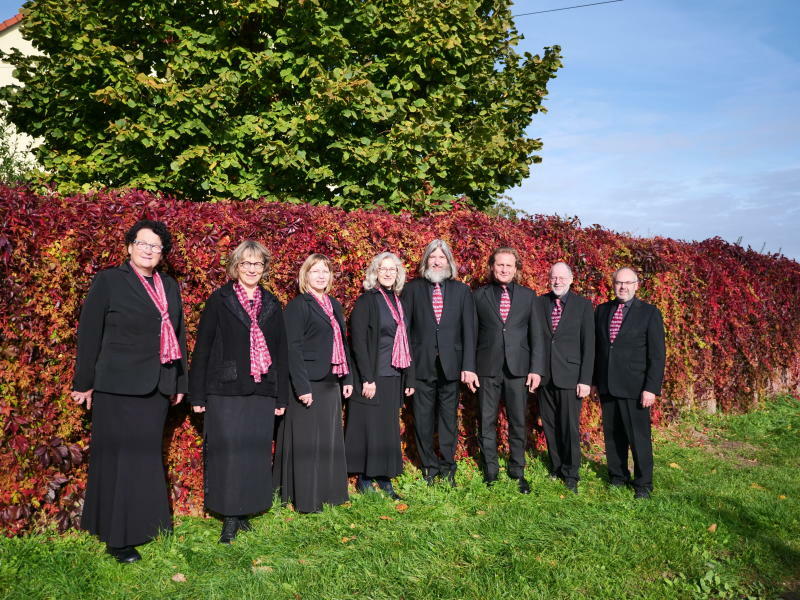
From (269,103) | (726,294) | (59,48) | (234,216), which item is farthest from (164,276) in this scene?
(726,294)

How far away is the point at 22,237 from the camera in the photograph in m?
3.89

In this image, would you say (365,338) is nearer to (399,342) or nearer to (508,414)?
(399,342)

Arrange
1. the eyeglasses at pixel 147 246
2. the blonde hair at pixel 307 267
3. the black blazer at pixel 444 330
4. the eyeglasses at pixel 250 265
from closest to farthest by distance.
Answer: the eyeglasses at pixel 147 246 → the eyeglasses at pixel 250 265 → the blonde hair at pixel 307 267 → the black blazer at pixel 444 330

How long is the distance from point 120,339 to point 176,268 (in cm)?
84

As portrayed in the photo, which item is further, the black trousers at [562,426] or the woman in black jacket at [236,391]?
the black trousers at [562,426]

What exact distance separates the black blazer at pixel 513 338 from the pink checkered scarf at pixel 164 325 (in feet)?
9.53

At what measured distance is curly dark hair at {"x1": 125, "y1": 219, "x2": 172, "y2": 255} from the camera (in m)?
4.10

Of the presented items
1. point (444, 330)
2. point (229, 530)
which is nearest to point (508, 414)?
point (444, 330)

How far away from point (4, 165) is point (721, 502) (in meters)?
15.1

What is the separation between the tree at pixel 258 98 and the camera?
7949 mm

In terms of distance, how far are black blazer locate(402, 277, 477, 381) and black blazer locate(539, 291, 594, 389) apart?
2.57 ft

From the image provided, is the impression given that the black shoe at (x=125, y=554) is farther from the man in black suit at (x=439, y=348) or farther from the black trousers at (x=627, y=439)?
the black trousers at (x=627, y=439)

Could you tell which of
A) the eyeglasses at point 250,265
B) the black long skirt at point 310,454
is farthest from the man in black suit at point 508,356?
the eyeglasses at point 250,265

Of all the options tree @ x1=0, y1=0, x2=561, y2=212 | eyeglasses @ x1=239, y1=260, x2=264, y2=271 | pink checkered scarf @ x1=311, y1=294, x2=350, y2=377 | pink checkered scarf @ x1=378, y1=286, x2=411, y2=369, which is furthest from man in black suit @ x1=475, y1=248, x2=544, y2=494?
tree @ x1=0, y1=0, x2=561, y2=212
